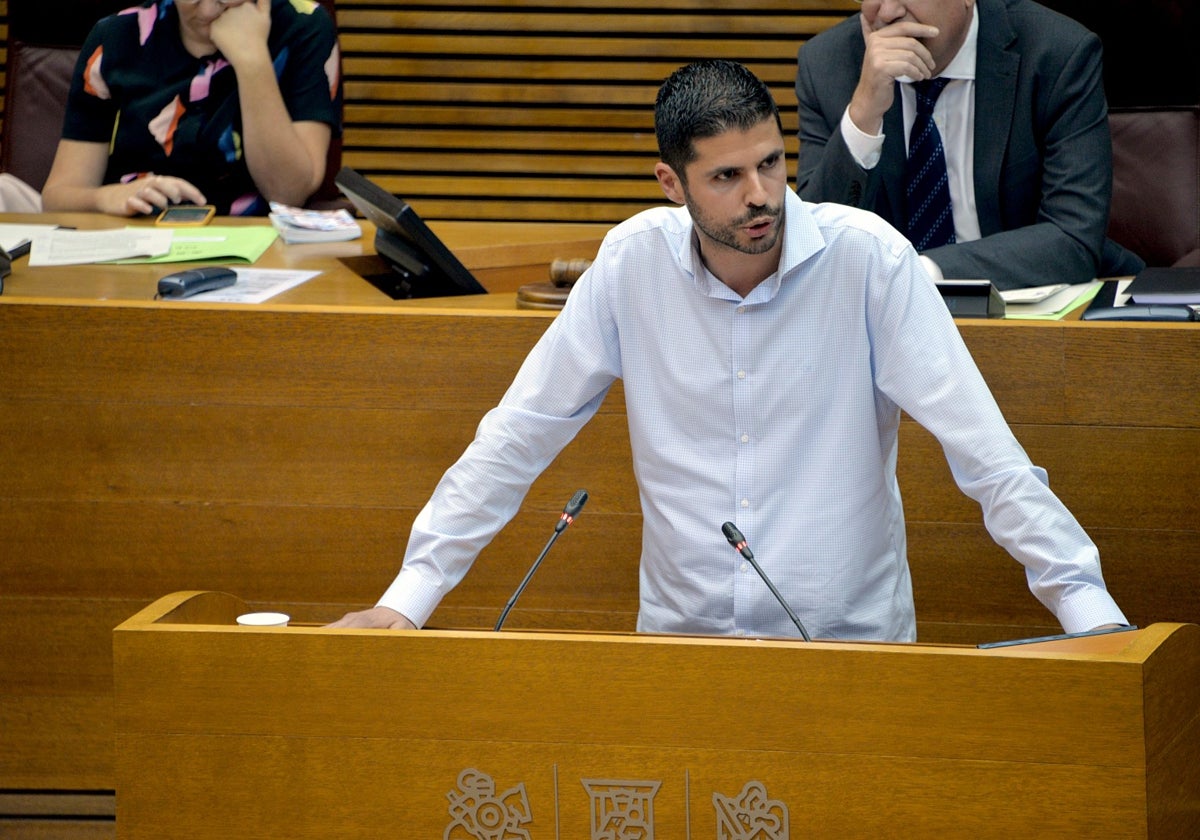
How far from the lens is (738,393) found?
1.95 m

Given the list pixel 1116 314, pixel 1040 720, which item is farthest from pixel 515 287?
pixel 1040 720

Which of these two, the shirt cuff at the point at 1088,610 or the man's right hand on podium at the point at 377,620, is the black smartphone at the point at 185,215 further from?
the shirt cuff at the point at 1088,610

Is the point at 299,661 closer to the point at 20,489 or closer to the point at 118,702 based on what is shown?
the point at 118,702

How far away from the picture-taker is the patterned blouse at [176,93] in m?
3.48

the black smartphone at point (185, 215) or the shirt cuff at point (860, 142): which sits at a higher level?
the black smartphone at point (185, 215)

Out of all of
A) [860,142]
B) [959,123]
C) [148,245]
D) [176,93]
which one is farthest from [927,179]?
[176,93]

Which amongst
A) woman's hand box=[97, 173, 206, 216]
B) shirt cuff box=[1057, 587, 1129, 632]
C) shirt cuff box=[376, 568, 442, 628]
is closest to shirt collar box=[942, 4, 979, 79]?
shirt cuff box=[1057, 587, 1129, 632]

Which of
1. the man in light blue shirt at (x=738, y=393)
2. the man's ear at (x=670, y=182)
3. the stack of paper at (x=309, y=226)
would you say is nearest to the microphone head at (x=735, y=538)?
the man in light blue shirt at (x=738, y=393)

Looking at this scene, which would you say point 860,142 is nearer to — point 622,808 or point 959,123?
point 959,123

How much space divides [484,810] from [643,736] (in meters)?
0.18

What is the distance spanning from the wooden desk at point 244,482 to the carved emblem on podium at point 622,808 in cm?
97

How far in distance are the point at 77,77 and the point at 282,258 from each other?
0.93 m

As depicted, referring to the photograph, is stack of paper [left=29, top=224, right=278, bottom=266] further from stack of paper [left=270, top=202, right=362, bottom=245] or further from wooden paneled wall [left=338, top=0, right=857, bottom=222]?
wooden paneled wall [left=338, top=0, right=857, bottom=222]

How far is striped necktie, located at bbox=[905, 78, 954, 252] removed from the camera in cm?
271
